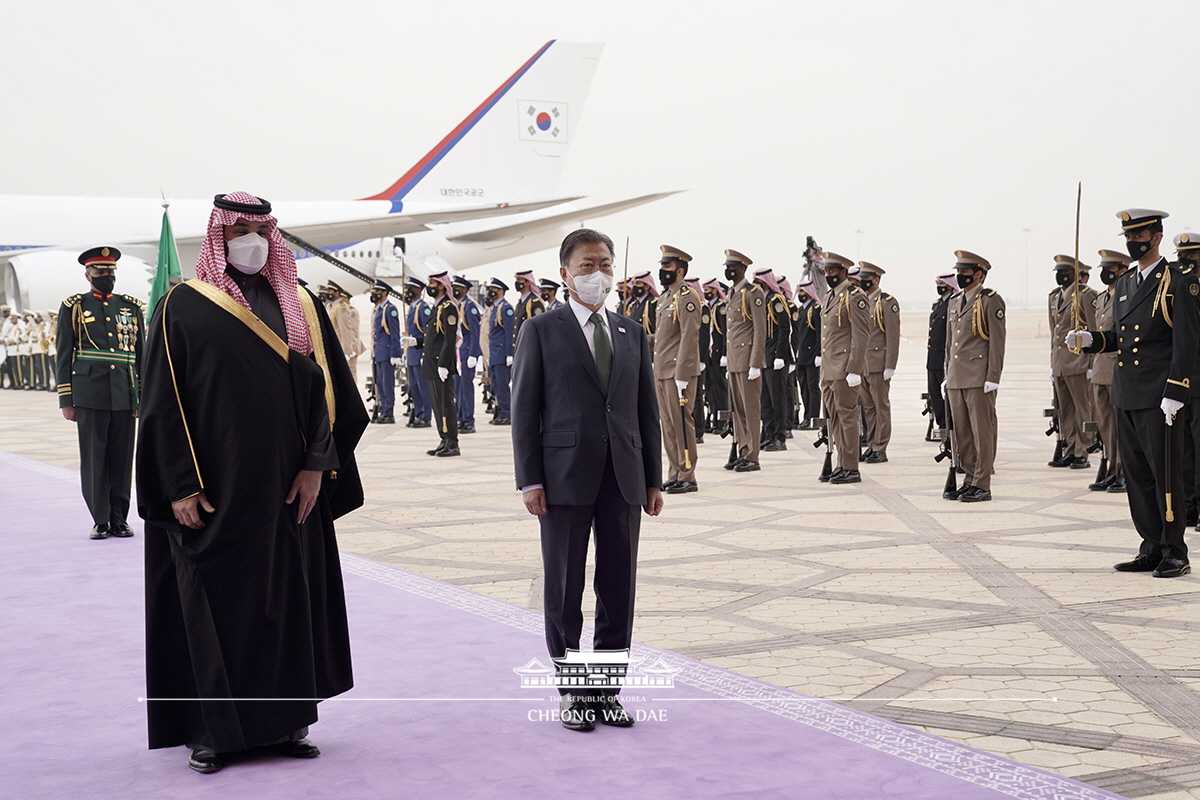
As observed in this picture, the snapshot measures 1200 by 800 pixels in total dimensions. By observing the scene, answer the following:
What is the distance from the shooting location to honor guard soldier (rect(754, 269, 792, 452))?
38.9 ft

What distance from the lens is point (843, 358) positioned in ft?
30.6

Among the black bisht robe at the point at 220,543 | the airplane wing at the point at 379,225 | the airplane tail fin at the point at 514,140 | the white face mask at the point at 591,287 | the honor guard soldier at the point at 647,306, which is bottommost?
the black bisht robe at the point at 220,543

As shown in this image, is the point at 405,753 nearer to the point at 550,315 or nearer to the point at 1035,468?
the point at 550,315

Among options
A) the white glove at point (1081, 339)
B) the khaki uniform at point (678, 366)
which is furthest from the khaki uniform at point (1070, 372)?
the white glove at point (1081, 339)

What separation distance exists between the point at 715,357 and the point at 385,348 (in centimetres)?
489

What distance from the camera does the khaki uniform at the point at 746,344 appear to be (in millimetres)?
9438

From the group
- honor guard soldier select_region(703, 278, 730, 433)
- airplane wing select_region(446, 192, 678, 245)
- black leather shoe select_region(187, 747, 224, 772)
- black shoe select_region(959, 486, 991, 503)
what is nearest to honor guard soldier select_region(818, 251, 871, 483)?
black shoe select_region(959, 486, 991, 503)

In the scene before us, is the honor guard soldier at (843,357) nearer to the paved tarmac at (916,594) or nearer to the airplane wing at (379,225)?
the paved tarmac at (916,594)

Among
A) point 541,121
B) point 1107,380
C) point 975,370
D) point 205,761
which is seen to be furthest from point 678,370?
point 541,121

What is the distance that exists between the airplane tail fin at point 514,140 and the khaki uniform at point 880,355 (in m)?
18.2

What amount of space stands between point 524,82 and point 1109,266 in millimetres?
20881

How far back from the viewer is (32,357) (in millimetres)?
24281

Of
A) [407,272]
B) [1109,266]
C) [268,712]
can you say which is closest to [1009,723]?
[268,712]

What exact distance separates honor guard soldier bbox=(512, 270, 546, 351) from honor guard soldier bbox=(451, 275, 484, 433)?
72 cm
